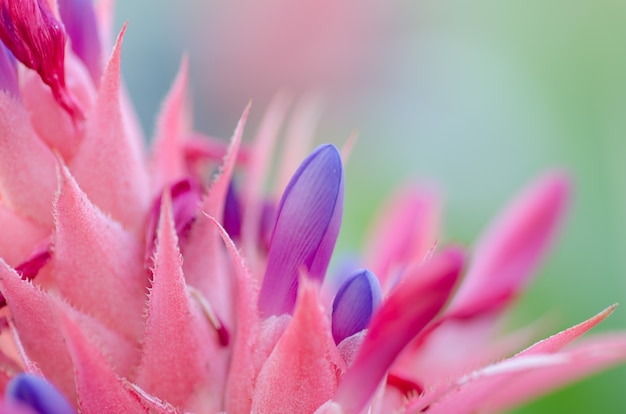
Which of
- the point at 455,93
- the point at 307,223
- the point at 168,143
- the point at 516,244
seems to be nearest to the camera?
the point at 307,223

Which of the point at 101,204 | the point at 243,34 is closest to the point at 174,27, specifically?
the point at 243,34

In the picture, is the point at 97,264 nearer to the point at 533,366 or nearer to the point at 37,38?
the point at 37,38

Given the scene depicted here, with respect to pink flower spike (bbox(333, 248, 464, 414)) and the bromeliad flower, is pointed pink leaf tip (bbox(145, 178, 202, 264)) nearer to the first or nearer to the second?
the bromeliad flower

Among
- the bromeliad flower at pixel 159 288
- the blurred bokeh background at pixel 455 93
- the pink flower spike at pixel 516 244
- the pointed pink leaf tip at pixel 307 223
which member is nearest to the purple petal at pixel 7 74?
the bromeliad flower at pixel 159 288

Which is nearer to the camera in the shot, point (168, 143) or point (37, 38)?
point (37, 38)

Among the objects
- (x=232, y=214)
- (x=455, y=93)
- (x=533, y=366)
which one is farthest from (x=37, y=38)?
(x=455, y=93)

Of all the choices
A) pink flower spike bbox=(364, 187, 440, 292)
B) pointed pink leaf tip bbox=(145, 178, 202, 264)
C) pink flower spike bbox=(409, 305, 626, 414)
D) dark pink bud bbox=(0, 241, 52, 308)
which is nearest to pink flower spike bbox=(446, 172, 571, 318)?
pink flower spike bbox=(364, 187, 440, 292)

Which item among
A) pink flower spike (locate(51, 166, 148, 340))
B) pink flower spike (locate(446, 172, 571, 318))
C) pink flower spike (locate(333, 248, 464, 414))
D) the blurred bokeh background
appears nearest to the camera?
pink flower spike (locate(333, 248, 464, 414))
